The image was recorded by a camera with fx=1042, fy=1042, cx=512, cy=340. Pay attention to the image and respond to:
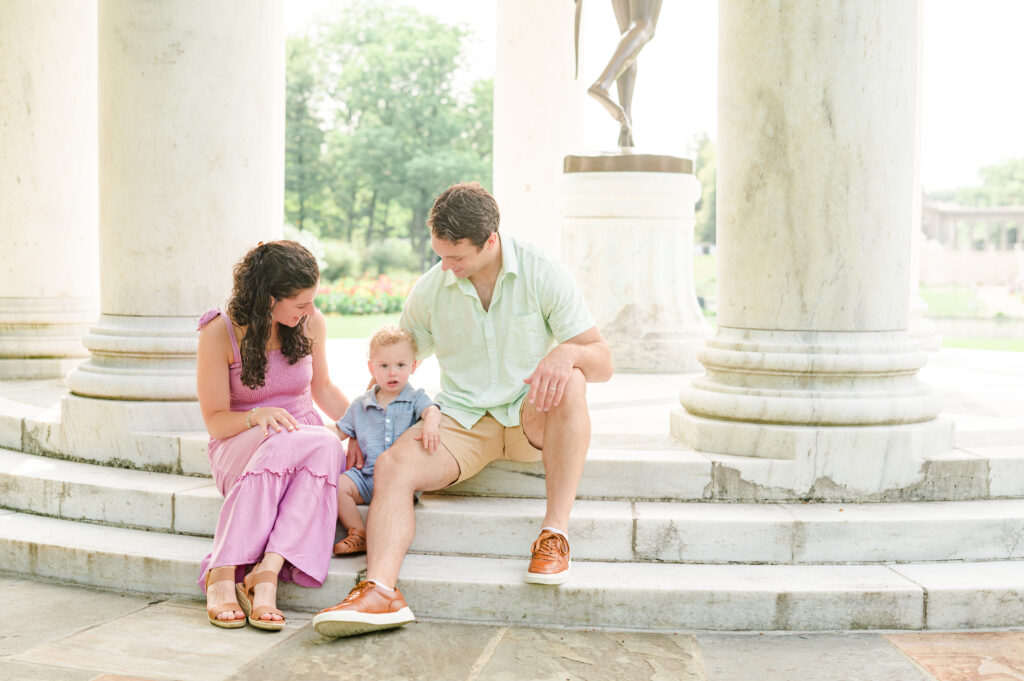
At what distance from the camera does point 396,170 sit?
53.1 m

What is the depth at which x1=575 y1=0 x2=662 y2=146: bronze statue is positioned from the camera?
9.89 m

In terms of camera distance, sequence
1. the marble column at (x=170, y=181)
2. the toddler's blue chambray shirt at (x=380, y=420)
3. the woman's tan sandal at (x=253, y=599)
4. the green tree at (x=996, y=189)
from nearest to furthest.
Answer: the woman's tan sandal at (x=253, y=599) < the toddler's blue chambray shirt at (x=380, y=420) < the marble column at (x=170, y=181) < the green tree at (x=996, y=189)

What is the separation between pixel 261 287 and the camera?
16.7ft

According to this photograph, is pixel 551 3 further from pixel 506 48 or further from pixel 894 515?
pixel 894 515

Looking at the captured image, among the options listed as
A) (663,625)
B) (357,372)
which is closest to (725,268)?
(663,625)

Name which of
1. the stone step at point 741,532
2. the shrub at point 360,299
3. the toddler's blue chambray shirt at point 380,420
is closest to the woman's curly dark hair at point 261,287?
the toddler's blue chambray shirt at point 380,420

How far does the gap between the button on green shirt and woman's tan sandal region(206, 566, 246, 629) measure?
4.39 feet

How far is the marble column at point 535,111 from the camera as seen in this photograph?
13.3 m

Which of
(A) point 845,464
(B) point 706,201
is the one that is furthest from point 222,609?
(B) point 706,201

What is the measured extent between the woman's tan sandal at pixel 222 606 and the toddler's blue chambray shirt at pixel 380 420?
2.90 feet

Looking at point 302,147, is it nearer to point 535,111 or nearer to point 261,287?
point 535,111

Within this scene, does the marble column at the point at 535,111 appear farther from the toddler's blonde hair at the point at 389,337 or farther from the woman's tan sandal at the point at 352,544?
the woman's tan sandal at the point at 352,544

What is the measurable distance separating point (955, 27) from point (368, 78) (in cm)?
3191

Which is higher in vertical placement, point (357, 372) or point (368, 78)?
point (368, 78)
